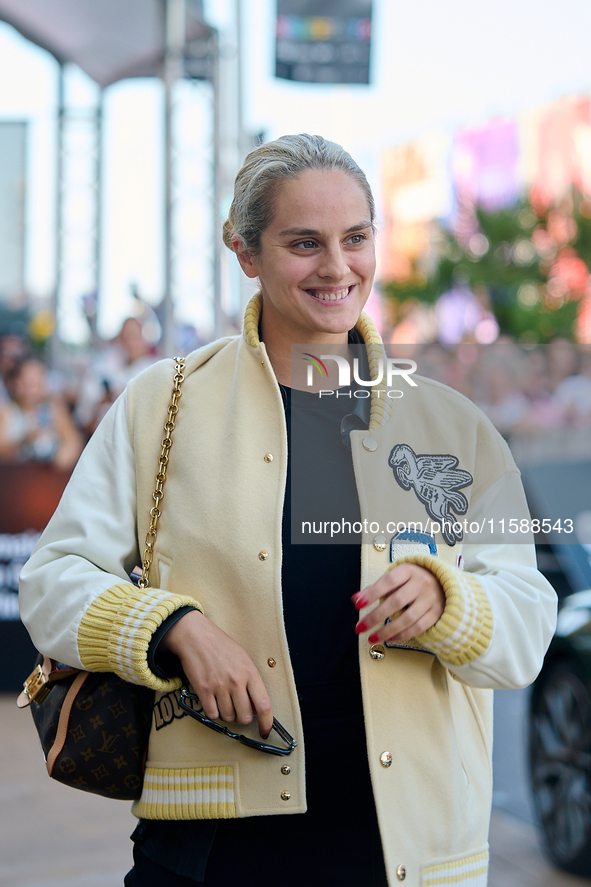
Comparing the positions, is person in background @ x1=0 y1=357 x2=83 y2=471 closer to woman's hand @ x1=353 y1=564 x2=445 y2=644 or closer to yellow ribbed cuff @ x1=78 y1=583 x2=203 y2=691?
yellow ribbed cuff @ x1=78 y1=583 x2=203 y2=691

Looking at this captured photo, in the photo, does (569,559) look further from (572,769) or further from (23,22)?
(23,22)

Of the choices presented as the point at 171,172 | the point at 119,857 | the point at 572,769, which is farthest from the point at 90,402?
the point at 572,769

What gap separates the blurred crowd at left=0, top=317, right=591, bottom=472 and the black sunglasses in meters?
4.01

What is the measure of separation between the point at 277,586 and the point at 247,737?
26cm

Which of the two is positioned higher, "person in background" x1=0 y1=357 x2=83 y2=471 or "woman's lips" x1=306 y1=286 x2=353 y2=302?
"woman's lips" x1=306 y1=286 x2=353 y2=302

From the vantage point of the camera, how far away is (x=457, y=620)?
154 centimetres

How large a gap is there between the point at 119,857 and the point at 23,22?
36.8ft

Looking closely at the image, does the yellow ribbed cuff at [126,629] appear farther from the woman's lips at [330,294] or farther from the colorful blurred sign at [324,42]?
the colorful blurred sign at [324,42]

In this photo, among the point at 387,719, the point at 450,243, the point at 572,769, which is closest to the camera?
the point at 387,719

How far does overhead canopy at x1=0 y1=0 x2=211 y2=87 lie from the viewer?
1016cm

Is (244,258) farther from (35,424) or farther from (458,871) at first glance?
(35,424)

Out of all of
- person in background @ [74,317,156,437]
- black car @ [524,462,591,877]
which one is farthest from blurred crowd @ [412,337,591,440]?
black car @ [524,462,591,877]

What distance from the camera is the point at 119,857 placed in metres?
4.10

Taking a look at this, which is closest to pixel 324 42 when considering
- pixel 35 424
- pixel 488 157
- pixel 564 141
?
pixel 35 424
